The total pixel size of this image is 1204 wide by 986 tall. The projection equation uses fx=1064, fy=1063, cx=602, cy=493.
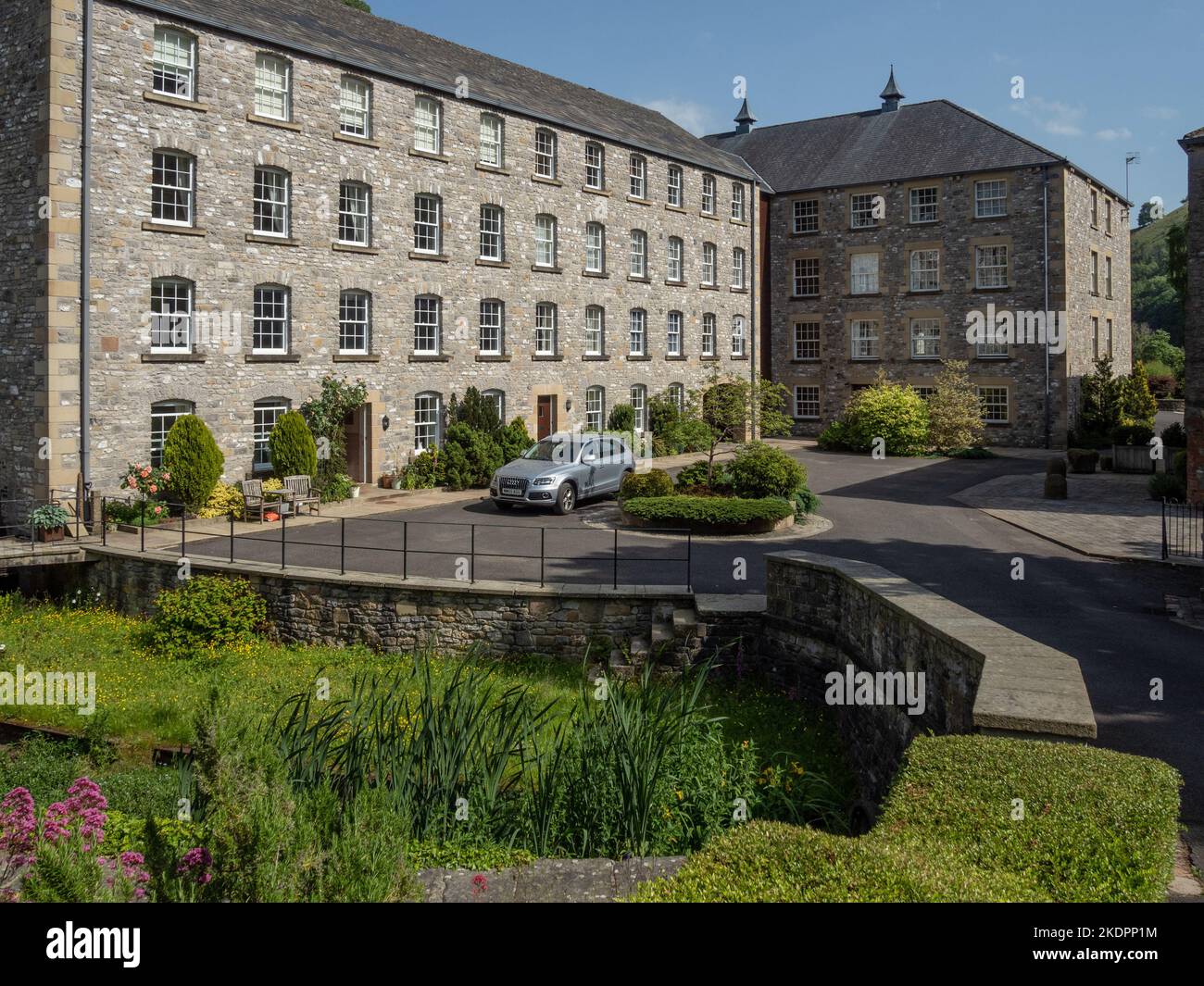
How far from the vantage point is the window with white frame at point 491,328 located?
30.6 meters

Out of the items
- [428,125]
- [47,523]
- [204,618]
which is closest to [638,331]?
[428,125]

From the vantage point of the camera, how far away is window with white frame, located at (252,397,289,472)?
24.6 metres

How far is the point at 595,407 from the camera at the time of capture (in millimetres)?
34906

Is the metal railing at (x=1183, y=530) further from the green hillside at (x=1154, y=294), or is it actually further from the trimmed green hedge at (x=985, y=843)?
the green hillside at (x=1154, y=294)

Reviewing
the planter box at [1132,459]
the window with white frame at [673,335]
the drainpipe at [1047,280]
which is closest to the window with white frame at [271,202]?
the window with white frame at [673,335]

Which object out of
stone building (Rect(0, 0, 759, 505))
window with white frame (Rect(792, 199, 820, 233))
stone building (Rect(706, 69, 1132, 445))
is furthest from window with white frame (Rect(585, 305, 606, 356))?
window with white frame (Rect(792, 199, 820, 233))

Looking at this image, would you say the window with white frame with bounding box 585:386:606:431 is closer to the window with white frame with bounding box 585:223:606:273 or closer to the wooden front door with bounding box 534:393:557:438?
the wooden front door with bounding box 534:393:557:438

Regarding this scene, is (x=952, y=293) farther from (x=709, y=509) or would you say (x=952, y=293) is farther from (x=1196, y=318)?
(x=709, y=509)

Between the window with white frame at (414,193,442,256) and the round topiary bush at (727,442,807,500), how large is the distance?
11091 millimetres

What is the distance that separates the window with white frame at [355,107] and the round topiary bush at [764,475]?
12.9 metres

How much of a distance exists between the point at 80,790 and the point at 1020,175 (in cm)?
4000
